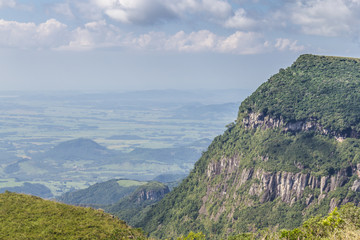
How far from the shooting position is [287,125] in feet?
428

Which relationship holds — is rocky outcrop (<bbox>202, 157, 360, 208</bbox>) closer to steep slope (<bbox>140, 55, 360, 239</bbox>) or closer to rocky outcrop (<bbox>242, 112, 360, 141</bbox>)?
steep slope (<bbox>140, 55, 360, 239</bbox>)

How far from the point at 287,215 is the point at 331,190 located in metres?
12.5

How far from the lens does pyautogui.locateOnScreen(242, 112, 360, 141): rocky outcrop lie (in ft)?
379

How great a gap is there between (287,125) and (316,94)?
568 inches

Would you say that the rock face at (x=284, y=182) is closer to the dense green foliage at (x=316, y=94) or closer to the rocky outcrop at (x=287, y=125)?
the rocky outcrop at (x=287, y=125)

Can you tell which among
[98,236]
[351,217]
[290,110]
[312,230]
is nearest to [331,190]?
[290,110]

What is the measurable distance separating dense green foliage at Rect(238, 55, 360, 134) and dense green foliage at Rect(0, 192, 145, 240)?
78110 mm

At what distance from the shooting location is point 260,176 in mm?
122062

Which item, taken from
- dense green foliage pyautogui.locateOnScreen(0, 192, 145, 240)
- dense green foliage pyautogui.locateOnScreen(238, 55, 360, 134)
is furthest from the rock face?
dense green foliage pyautogui.locateOnScreen(0, 192, 145, 240)

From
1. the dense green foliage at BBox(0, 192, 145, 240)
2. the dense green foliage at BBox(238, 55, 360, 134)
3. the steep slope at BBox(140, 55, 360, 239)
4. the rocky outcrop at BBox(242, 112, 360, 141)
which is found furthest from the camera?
the dense green foliage at BBox(238, 55, 360, 134)

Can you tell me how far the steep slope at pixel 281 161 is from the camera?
108 meters

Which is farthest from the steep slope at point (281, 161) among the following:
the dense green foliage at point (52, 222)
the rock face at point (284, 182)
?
the dense green foliage at point (52, 222)

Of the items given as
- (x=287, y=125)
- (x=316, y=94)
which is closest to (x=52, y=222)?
(x=287, y=125)

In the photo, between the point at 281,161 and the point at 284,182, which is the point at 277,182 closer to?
the point at 284,182
